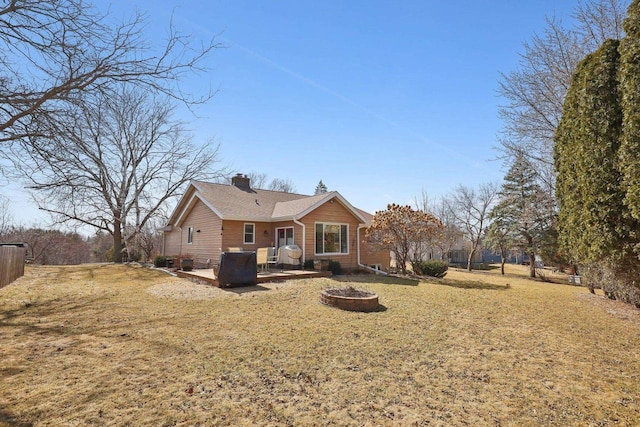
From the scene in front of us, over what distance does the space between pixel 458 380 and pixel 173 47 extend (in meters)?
6.73

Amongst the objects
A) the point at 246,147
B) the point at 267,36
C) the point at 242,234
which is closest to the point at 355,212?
the point at 242,234

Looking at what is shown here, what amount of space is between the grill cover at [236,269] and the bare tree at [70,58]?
234 inches

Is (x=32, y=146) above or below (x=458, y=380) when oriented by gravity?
above

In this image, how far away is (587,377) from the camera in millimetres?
4082

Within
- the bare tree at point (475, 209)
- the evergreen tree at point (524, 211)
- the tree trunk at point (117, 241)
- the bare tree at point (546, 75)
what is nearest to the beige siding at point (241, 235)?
the bare tree at point (546, 75)

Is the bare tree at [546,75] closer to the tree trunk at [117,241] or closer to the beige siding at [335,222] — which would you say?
the beige siding at [335,222]

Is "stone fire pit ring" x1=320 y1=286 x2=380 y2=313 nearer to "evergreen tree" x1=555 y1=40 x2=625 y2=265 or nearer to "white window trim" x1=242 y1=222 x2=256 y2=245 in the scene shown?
"evergreen tree" x1=555 y1=40 x2=625 y2=265

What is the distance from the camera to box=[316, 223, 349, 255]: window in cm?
1596

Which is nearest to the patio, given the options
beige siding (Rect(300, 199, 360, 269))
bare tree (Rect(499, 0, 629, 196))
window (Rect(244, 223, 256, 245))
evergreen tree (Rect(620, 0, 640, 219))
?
beige siding (Rect(300, 199, 360, 269))

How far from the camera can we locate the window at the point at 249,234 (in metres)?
16.1

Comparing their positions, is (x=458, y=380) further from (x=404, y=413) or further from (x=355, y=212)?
(x=355, y=212)

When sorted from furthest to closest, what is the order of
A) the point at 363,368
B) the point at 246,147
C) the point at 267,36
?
1. the point at 246,147
2. the point at 267,36
3. the point at 363,368

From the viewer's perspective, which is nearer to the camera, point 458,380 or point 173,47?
point 458,380

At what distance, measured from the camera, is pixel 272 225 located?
16.8m
